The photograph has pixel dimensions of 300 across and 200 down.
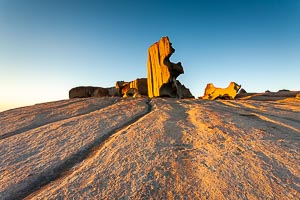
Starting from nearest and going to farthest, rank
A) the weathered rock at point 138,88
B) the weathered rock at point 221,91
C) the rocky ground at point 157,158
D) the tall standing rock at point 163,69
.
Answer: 1. the rocky ground at point 157,158
2. the tall standing rock at point 163,69
3. the weathered rock at point 221,91
4. the weathered rock at point 138,88

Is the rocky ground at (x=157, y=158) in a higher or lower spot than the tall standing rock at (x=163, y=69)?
lower

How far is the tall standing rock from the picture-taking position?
11383mm

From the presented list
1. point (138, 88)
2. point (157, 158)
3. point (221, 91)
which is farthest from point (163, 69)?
point (157, 158)

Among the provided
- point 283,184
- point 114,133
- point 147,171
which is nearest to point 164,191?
point 147,171

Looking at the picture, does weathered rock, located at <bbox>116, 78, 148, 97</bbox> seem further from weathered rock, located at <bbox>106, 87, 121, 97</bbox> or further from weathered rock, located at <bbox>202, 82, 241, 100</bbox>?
weathered rock, located at <bbox>202, 82, 241, 100</bbox>

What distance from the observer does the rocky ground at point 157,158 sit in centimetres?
278

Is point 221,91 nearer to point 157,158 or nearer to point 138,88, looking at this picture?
point 138,88

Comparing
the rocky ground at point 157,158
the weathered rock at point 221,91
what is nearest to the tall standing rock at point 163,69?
the weathered rock at point 221,91

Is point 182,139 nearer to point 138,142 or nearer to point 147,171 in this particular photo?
point 138,142

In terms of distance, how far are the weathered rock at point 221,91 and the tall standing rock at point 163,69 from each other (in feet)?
8.22

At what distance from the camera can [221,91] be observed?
1285 centimetres

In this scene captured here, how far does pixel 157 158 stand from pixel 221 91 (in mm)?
10194

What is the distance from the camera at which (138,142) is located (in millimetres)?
4359

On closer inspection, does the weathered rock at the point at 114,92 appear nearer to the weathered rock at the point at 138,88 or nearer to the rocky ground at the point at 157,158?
the weathered rock at the point at 138,88
